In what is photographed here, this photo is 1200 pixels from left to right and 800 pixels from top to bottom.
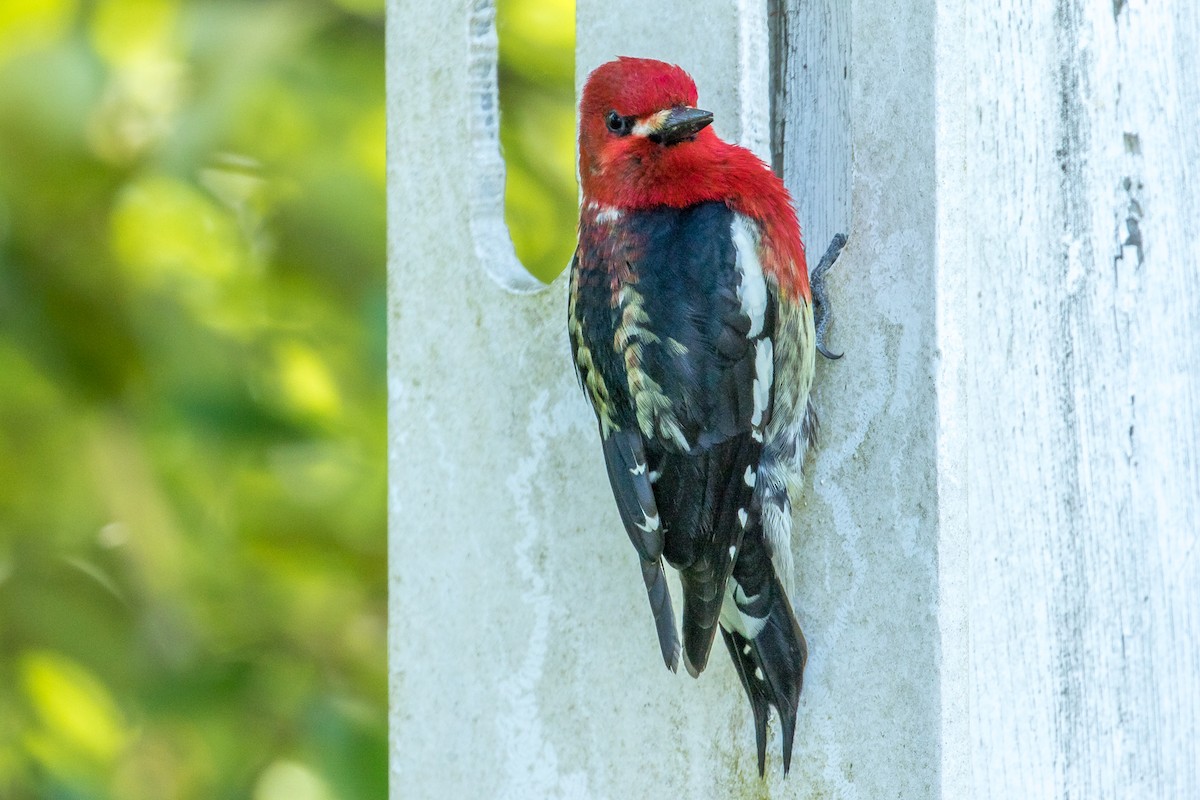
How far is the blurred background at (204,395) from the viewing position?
217 centimetres

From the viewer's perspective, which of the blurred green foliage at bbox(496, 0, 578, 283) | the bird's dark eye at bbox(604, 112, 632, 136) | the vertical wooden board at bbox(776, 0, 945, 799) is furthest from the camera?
the blurred green foliage at bbox(496, 0, 578, 283)

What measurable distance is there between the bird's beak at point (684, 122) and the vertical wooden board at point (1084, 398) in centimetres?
27

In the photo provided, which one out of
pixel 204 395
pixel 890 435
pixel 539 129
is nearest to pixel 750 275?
pixel 890 435

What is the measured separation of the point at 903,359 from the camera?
1.40 metres

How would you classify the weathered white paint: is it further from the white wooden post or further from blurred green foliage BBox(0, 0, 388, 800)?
blurred green foliage BBox(0, 0, 388, 800)

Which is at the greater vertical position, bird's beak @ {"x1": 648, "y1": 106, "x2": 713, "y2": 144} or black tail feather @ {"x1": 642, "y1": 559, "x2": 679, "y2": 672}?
bird's beak @ {"x1": 648, "y1": 106, "x2": 713, "y2": 144}

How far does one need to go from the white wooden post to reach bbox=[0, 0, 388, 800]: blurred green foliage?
394mm

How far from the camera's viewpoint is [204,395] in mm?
2166

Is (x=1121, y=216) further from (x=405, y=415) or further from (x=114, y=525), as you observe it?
(x=114, y=525)

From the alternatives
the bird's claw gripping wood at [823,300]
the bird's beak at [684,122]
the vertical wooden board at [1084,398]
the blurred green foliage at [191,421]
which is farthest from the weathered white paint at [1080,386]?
the blurred green foliage at [191,421]

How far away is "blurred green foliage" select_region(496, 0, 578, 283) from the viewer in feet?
7.08

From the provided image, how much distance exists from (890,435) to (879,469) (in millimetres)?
36

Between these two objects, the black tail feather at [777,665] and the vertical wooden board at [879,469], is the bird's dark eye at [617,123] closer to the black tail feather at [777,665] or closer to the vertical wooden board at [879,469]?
the vertical wooden board at [879,469]

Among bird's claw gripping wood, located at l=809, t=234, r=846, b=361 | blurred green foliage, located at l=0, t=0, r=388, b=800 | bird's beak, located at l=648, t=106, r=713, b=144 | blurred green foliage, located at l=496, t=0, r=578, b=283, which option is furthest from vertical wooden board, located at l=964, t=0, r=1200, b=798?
blurred green foliage, located at l=0, t=0, r=388, b=800
